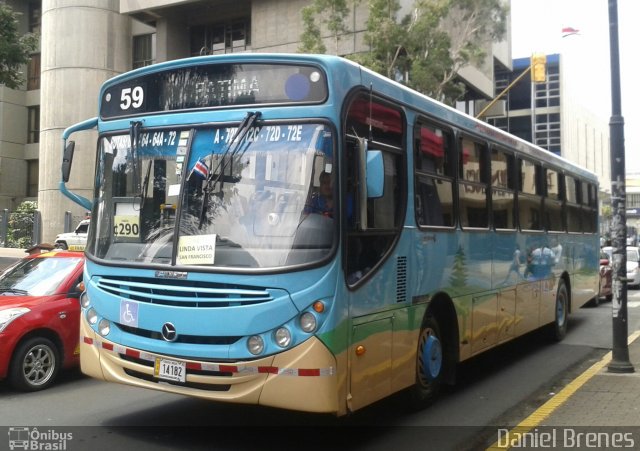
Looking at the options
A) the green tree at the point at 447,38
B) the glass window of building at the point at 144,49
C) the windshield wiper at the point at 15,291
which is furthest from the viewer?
the glass window of building at the point at 144,49

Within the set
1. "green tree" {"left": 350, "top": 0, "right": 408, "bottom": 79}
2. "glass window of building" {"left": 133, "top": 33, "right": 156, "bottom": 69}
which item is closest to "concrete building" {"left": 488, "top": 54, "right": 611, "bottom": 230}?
"glass window of building" {"left": 133, "top": 33, "right": 156, "bottom": 69}

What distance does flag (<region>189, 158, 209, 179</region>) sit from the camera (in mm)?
5152

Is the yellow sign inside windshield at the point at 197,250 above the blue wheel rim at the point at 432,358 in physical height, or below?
above

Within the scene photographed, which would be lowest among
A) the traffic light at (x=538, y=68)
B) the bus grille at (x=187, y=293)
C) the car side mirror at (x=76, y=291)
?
the car side mirror at (x=76, y=291)

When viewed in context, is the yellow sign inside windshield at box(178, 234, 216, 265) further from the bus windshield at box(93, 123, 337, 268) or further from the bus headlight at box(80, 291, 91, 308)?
the bus headlight at box(80, 291, 91, 308)

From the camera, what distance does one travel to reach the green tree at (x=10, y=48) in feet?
48.2

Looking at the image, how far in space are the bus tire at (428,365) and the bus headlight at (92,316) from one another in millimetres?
2969

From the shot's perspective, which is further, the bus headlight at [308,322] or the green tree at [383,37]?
the green tree at [383,37]

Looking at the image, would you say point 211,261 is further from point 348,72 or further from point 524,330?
point 524,330

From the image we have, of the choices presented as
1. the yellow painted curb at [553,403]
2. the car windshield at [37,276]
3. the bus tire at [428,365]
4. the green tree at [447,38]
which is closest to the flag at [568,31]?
the green tree at [447,38]

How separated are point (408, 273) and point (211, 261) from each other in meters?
1.94

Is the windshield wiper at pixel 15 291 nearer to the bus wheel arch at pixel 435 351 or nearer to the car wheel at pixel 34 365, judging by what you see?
the car wheel at pixel 34 365

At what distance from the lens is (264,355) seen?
4.76 meters

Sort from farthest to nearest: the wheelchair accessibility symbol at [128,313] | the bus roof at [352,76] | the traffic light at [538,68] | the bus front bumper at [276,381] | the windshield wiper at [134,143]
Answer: the traffic light at [538,68] < the windshield wiper at [134,143] < the wheelchair accessibility symbol at [128,313] < the bus roof at [352,76] < the bus front bumper at [276,381]
